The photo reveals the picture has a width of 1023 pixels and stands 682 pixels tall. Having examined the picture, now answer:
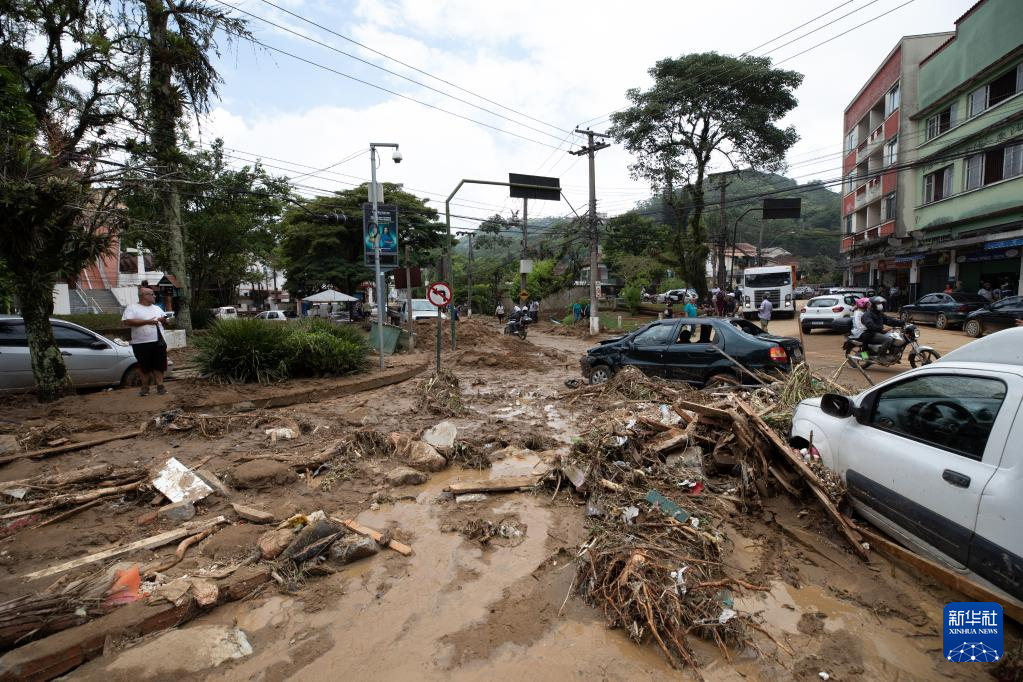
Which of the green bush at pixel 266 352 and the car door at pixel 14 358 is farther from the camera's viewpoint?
the green bush at pixel 266 352

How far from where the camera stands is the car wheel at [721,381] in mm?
8628

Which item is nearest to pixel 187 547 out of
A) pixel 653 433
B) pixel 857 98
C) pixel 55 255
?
pixel 653 433

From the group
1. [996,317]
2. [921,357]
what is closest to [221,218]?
[921,357]

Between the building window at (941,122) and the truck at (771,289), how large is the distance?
9.16m

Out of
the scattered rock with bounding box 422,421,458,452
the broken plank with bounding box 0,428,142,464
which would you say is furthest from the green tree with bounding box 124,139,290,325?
the scattered rock with bounding box 422,421,458,452

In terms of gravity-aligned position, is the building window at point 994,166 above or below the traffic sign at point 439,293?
above

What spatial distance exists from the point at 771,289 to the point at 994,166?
9.93m

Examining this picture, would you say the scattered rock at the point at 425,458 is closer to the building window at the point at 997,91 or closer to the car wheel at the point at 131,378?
the car wheel at the point at 131,378

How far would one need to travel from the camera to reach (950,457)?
3021mm

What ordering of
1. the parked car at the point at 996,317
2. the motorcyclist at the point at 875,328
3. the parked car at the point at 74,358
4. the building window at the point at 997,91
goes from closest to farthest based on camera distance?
the parked car at the point at 74,358 < the motorcyclist at the point at 875,328 < the parked car at the point at 996,317 < the building window at the point at 997,91

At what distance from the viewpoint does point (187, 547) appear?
4.11 m

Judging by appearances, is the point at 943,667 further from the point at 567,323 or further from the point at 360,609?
the point at 567,323

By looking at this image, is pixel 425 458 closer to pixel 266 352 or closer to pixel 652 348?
pixel 652 348

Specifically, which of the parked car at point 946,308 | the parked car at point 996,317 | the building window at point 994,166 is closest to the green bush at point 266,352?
Result: the parked car at point 996,317
